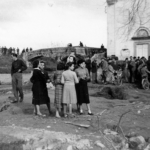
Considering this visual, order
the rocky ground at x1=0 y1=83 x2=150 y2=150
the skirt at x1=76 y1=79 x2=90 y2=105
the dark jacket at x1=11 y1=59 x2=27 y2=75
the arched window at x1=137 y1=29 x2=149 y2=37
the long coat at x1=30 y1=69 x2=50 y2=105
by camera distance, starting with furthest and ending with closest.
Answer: the arched window at x1=137 y1=29 x2=149 y2=37 < the dark jacket at x1=11 y1=59 x2=27 y2=75 < the skirt at x1=76 y1=79 x2=90 y2=105 < the long coat at x1=30 y1=69 x2=50 y2=105 < the rocky ground at x1=0 y1=83 x2=150 y2=150

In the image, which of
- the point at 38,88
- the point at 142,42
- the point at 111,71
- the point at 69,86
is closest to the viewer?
the point at 69,86

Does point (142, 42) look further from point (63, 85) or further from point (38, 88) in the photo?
point (38, 88)

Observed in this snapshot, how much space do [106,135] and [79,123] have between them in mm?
951

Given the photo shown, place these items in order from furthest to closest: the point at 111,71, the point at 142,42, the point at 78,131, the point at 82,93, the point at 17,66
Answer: the point at 142,42 < the point at 111,71 < the point at 17,66 < the point at 82,93 < the point at 78,131

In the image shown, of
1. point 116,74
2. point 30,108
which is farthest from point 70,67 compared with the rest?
point 116,74

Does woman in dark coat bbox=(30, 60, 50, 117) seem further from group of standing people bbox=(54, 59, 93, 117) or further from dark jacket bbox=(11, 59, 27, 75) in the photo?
dark jacket bbox=(11, 59, 27, 75)

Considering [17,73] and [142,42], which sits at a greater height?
[142,42]

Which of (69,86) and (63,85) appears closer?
(69,86)

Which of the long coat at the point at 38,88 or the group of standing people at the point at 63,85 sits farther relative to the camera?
the long coat at the point at 38,88

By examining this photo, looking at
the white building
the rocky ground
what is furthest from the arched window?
the rocky ground

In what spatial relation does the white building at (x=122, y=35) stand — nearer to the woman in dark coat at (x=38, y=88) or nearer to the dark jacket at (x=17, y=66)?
the dark jacket at (x=17, y=66)

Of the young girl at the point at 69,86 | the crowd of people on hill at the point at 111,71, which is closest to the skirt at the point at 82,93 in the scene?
the young girl at the point at 69,86

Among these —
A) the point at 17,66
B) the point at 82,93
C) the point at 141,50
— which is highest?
the point at 141,50

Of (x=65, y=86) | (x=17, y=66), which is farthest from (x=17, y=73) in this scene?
(x=65, y=86)
